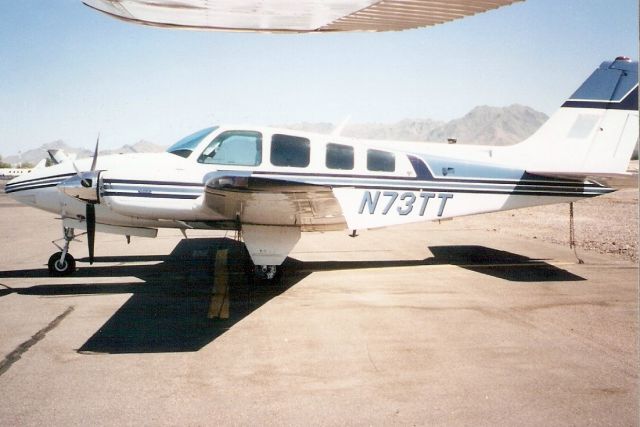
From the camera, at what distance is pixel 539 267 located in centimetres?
962

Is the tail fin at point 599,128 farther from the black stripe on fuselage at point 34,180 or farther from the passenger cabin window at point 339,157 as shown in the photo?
the black stripe on fuselage at point 34,180

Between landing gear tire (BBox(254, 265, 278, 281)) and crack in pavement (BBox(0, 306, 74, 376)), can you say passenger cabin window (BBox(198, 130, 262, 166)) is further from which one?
crack in pavement (BBox(0, 306, 74, 376))

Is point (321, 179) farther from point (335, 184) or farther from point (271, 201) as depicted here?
point (271, 201)

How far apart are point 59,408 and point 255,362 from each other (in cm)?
179

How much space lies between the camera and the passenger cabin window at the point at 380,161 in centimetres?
863

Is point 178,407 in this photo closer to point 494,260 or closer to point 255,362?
point 255,362

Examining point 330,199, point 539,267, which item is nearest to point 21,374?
point 330,199

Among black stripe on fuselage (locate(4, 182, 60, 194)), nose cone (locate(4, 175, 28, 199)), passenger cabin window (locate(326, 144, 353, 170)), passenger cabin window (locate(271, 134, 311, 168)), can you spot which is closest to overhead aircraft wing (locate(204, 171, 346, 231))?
passenger cabin window (locate(326, 144, 353, 170))

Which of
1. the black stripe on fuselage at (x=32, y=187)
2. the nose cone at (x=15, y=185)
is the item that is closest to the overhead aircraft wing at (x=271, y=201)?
the black stripe on fuselage at (x=32, y=187)

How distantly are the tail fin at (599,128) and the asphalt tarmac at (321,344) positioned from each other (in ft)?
7.08

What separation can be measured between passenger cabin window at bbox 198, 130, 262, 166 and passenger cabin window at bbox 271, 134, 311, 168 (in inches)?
10.5

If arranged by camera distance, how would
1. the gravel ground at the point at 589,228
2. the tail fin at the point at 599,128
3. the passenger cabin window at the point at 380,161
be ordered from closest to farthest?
the passenger cabin window at the point at 380,161, the tail fin at the point at 599,128, the gravel ground at the point at 589,228

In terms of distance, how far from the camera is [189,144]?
7.88 metres

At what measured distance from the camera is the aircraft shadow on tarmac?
17.8 feet
